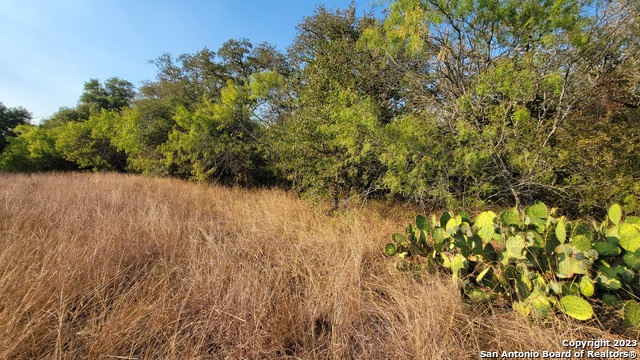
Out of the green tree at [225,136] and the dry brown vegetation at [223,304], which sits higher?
the green tree at [225,136]

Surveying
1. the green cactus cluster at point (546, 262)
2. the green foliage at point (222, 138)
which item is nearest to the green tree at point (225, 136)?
the green foliage at point (222, 138)

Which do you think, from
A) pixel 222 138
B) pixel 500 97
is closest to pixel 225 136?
pixel 222 138

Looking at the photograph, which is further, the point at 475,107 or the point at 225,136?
the point at 225,136

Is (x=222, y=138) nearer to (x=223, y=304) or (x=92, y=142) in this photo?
(x=223, y=304)

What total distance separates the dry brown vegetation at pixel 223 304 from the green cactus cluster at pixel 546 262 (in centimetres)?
15

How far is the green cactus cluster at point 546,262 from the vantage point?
1348mm

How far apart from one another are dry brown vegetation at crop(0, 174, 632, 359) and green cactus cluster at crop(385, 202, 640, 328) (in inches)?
6.0

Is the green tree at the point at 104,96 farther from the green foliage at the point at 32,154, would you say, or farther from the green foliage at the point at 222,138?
the green foliage at the point at 222,138

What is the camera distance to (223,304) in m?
1.75

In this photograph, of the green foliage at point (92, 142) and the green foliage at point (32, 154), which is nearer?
the green foliage at point (92, 142)

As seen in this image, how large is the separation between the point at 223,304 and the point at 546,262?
227 cm

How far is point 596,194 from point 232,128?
8.46 m

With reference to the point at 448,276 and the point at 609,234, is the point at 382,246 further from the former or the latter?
the point at 609,234

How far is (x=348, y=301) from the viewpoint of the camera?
184 centimetres
